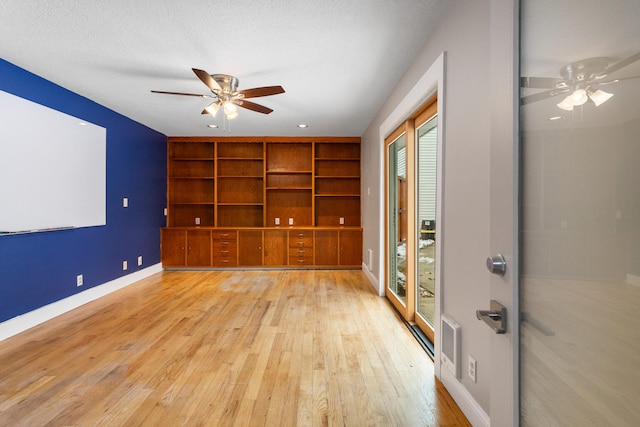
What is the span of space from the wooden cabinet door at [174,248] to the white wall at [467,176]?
5221 mm

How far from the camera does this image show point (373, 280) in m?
4.95

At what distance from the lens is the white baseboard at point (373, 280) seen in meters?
4.43

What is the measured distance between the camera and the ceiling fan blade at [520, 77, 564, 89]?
2.57ft

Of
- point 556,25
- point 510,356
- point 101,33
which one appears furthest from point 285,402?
point 101,33

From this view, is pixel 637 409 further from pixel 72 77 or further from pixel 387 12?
pixel 72 77

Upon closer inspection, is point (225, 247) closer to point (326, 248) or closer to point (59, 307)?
point (326, 248)

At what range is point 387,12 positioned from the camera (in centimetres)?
229

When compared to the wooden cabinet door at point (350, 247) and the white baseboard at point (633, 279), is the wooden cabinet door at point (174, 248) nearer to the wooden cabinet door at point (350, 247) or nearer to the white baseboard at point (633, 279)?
the wooden cabinet door at point (350, 247)

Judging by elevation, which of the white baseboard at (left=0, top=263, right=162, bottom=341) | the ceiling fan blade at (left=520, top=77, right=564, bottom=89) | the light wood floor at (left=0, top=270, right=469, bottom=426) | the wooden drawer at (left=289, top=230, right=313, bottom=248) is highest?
the ceiling fan blade at (left=520, top=77, right=564, bottom=89)

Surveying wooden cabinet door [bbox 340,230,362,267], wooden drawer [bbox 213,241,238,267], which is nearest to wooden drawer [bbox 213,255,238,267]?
wooden drawer [bbox 213,241,238,267]

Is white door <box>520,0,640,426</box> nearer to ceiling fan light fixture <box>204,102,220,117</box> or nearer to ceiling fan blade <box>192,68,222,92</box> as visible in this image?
ceiling fan blade <box>192,68,222,92</box>

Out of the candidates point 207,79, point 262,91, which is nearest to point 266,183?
point 262,91

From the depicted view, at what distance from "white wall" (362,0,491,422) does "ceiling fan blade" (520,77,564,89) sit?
0.85m

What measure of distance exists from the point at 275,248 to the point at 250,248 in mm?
476
